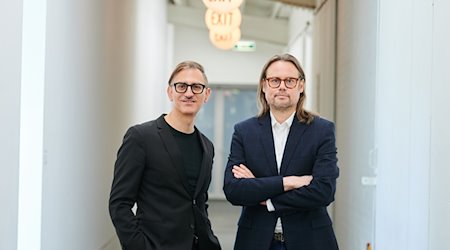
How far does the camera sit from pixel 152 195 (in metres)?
2.32

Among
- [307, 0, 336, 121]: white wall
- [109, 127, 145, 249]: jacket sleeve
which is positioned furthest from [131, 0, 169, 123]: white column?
[109, 127, 145, 249]: jacket sleeve

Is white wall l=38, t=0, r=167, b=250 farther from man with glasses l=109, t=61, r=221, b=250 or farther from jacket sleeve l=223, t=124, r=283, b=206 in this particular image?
jacket sleeve l=223, t=124, r=283, b=206

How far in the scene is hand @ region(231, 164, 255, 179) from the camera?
2.37 metres

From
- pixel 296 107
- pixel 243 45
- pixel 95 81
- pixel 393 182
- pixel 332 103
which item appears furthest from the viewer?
pixel 243 45

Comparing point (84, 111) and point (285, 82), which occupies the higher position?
point (285, 82)

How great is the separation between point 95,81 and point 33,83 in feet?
3.95

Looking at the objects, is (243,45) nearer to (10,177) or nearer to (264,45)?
(264,45)

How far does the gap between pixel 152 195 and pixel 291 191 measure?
577mm

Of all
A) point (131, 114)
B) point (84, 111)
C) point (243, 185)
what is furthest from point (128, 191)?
point (131, 114)

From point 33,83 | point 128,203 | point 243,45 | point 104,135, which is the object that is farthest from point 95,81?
point 243,45

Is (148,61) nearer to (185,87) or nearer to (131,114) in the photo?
(131,114)

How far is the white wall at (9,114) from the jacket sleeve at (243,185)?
868 mm

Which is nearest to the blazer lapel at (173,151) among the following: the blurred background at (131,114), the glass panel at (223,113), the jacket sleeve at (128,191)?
the jacket sleeve at (128,191)

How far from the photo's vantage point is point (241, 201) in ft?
7.52
